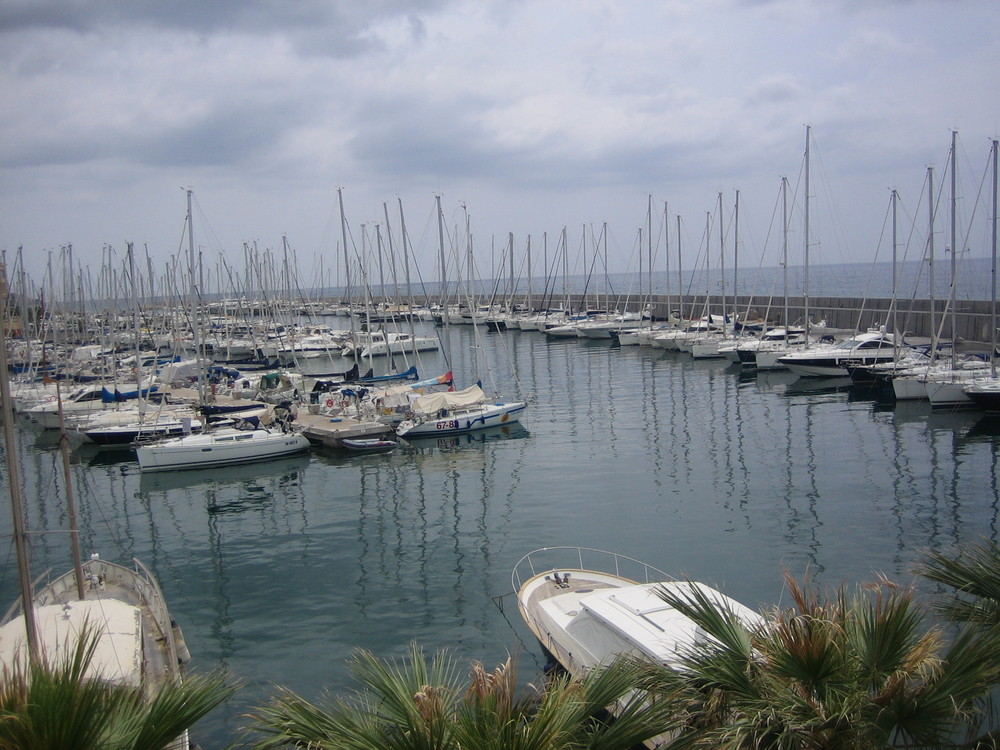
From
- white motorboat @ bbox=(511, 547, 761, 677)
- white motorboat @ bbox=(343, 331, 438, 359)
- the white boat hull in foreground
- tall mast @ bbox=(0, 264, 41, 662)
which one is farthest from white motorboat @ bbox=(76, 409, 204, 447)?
white motorboat @ bbox=(343, 331, 438, 359)

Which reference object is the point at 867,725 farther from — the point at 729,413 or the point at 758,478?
the point at 729,413

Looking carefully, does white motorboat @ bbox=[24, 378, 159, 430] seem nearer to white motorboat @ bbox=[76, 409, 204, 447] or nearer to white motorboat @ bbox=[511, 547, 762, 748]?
white motorboat @ bbox=[76, 409, 204, 447]

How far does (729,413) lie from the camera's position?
1694 inches

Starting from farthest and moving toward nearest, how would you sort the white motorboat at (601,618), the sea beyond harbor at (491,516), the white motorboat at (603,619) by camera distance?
the sea beyond harbor at (491,516) < the white motorboat at (601,618) < the white motorboat at (603,619)

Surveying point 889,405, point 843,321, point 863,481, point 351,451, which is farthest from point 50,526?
point 843,321

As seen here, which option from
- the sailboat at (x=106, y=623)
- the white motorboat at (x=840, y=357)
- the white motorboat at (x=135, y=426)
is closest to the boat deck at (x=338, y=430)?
the white motorboat at (x=135, y=426)

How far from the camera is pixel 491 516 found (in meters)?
27.0

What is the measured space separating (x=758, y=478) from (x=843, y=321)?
5075cm

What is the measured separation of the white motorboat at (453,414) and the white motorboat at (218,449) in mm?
5424

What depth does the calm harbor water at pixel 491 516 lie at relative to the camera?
18797 millimetres

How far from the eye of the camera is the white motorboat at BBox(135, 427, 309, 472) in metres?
35.6

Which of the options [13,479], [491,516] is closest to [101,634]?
[13,479]

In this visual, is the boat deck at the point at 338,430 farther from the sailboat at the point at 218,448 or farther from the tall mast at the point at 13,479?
the tall mast at the point at 13,479

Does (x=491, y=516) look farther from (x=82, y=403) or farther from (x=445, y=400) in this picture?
(x=82, y=403)
